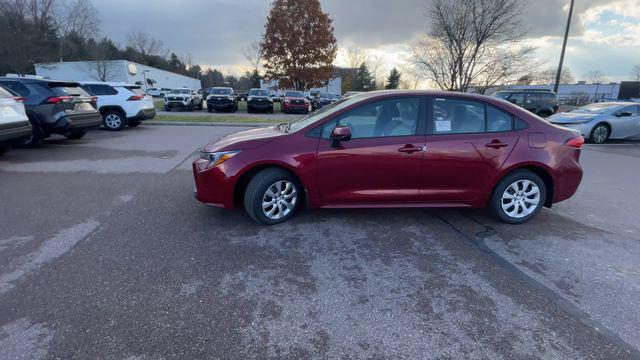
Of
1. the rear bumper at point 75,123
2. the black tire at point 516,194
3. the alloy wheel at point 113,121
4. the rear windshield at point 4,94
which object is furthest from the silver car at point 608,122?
the alloy wheel at point 113,121

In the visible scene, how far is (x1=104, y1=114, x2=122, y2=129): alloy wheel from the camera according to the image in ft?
38.4

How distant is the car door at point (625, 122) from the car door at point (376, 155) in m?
12.1

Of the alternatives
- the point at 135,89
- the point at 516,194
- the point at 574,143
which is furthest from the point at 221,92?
the point at 574,143

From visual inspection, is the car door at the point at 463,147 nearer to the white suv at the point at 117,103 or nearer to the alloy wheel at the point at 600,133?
the alloy wheel at the point at 600,133

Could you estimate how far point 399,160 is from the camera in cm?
385

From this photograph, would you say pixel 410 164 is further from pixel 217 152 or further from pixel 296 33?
pixel 296 33

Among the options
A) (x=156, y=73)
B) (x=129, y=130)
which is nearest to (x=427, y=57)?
(x=129, y=130)

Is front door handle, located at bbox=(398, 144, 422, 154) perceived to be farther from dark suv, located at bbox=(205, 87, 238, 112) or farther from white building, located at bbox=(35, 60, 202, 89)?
white building, located at bbox=(35, 60, 202, 89)

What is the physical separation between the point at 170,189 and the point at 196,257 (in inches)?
96.8

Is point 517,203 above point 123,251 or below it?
above

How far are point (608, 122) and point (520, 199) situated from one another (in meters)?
10.9

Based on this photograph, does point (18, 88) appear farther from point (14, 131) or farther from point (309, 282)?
point (309, 282)

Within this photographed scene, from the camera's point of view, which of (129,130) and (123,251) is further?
(129,130)

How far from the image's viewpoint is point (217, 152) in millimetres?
3867
